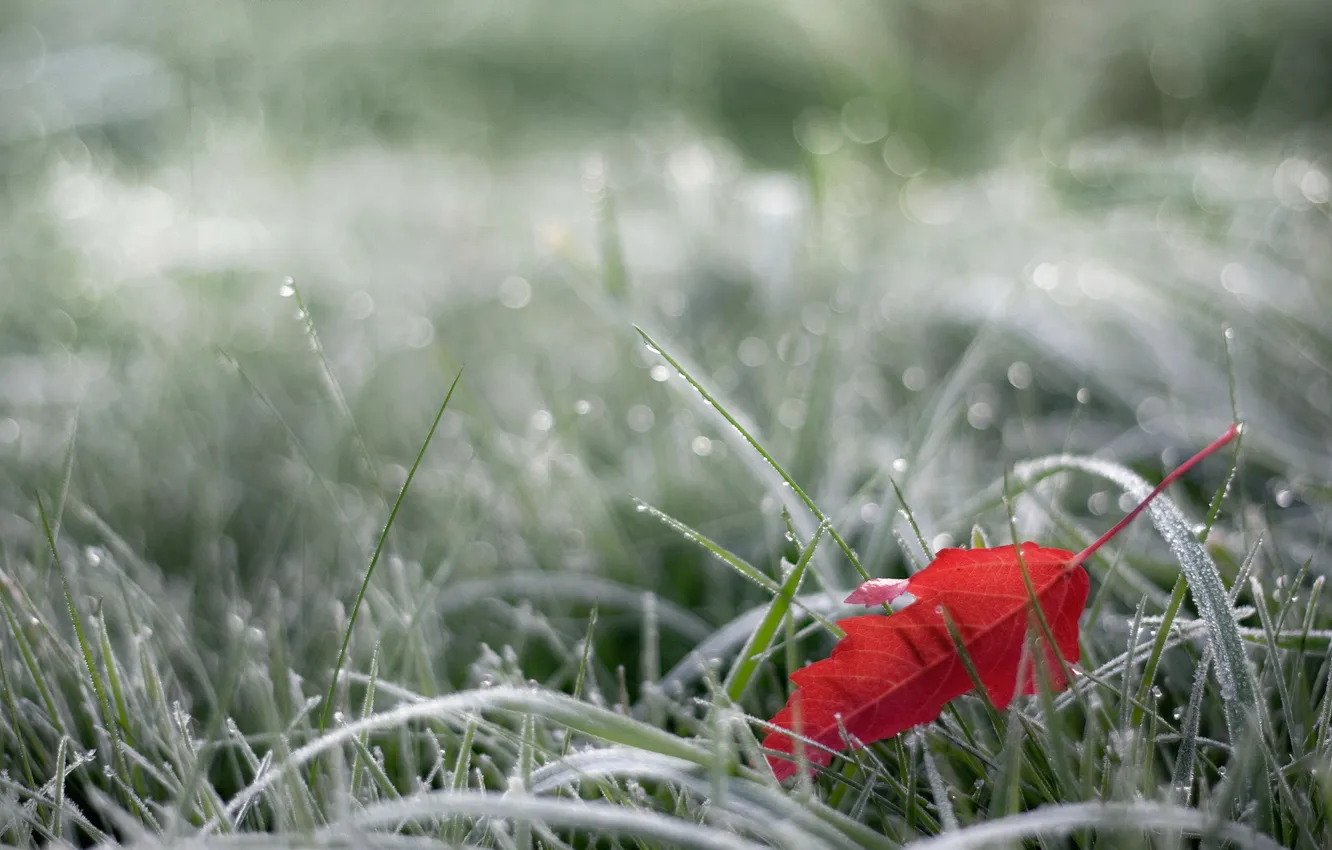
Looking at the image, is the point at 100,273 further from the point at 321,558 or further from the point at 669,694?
the point at 669,694

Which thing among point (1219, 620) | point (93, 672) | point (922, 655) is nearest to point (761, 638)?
point (922, 655)

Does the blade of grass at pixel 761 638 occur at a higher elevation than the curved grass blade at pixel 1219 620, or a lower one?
lower

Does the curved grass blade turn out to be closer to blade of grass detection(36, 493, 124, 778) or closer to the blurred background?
the blurred background

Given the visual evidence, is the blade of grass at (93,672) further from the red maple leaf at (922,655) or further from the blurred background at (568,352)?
the red maple leaf at (922,655)

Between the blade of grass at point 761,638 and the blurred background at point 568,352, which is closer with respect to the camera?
the blade of grass at point 761,638

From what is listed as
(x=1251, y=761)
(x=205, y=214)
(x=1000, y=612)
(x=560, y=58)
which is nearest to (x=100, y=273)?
(x=205, y=214)

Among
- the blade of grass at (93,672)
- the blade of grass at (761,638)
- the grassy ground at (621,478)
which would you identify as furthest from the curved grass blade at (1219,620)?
the blade of grass at (93,672)

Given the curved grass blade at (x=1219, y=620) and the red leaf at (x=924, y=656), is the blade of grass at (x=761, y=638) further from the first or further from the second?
the curved grass blade at (x=1219, y=620)

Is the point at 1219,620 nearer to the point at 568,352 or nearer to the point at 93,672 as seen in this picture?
the point at 93,672

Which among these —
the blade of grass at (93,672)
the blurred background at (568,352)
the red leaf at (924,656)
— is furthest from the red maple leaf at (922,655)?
the blade of grass at (93,672)
